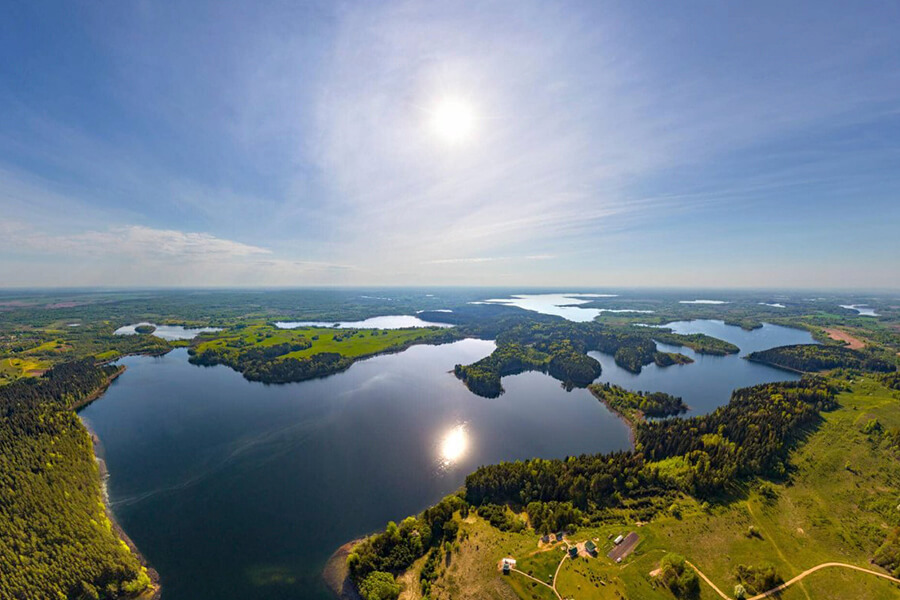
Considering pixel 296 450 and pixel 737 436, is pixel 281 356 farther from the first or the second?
pixel 737 436

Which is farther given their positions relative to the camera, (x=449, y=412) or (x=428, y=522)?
(x=449, y=412)

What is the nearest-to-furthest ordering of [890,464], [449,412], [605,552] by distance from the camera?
[605,552]
[890,464]
[449,412]

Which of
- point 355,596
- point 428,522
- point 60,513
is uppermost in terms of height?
point 60,513

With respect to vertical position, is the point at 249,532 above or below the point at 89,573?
below

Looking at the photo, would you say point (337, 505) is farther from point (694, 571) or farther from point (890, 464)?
point (890, 464)

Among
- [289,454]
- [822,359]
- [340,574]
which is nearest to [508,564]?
[340,574]

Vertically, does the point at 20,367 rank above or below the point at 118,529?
above

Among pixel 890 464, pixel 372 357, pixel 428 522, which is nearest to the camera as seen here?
pixel 428 522

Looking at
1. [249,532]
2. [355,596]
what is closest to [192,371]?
[249,532]
